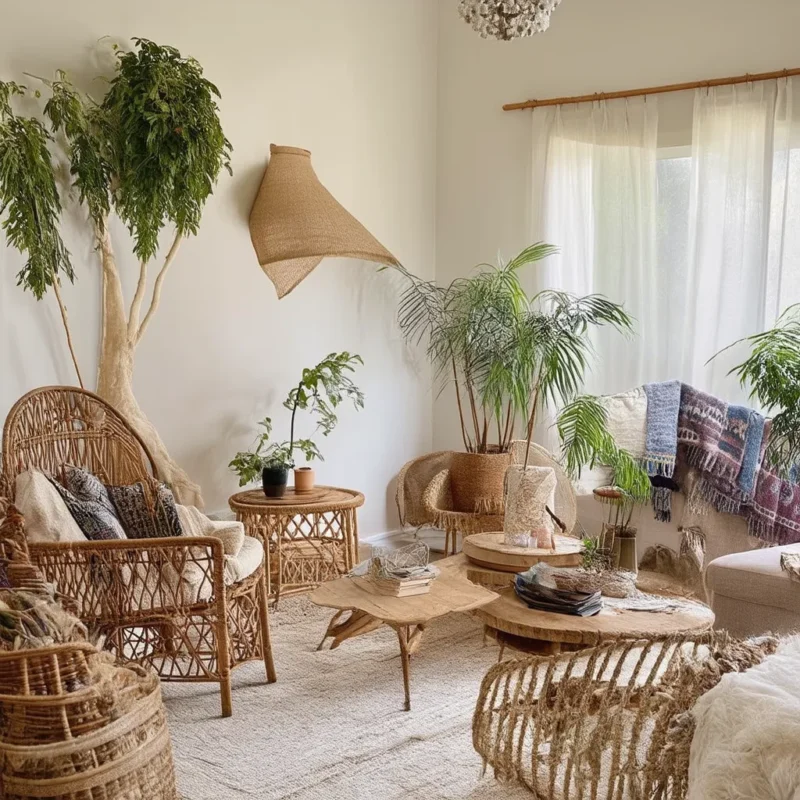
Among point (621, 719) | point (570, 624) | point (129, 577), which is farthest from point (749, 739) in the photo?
point (129, 577)

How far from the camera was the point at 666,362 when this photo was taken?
4.94 meters

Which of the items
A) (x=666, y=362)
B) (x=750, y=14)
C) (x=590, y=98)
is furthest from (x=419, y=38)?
(x=666, y=362)

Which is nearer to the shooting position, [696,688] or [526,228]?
[696,688]

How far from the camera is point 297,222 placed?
4449mm

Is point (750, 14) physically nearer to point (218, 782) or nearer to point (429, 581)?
point (429, 581)

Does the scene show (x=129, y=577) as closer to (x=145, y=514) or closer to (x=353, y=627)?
(x=145, y=514)

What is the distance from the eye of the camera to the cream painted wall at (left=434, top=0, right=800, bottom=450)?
184 inches

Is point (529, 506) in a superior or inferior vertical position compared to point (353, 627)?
superior

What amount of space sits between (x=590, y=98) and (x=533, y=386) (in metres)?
1.49

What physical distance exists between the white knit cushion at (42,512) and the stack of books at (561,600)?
4.56ft

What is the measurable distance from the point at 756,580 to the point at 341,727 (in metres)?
1.46

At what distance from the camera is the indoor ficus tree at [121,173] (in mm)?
3445

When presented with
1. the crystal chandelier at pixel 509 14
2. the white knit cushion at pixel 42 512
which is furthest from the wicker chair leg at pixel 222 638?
the crystal chandelier at pixel 509 14

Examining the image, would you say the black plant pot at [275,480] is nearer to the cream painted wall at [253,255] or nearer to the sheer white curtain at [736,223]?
the cream painted wall at [253,255]
